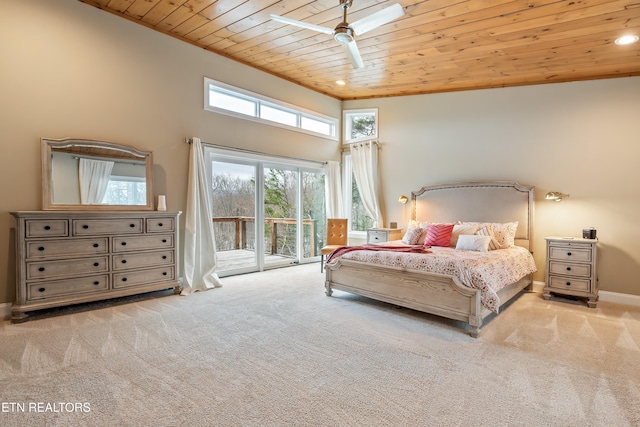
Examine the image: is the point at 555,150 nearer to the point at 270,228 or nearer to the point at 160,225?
the point at 270,228

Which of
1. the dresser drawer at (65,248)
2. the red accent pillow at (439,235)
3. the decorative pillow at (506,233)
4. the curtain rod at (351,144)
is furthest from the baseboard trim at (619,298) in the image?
the dresser drawer at (65,248)

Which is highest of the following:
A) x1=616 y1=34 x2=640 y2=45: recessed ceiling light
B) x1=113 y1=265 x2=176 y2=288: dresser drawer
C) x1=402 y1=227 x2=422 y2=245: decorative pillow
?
x1=616 y1=34 x2=640 y2=45: recessed ceiling light

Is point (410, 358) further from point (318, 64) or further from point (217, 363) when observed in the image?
point (318, 64)

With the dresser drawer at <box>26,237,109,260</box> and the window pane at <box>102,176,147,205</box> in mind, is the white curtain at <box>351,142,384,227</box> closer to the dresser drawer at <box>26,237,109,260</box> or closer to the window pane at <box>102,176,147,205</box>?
the window pane at <box>102,176,147,205</box>

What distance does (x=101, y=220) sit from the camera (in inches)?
147

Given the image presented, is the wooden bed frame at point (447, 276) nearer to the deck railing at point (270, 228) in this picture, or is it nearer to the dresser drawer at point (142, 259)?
the deck railing at point (270, 228)

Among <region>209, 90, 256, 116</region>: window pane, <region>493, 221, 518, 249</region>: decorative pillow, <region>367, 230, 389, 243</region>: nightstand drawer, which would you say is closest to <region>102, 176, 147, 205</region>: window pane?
<region>209, 90, 256, 116</region>: window pane

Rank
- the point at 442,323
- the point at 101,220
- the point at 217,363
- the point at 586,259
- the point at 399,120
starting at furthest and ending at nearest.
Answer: the point at 399,120
the point at 586,259
the point at 101,220
the point at 442,323
the point at 217,363

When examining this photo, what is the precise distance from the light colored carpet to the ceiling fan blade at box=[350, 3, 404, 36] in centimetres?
295

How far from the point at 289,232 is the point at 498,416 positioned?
16.0 feet

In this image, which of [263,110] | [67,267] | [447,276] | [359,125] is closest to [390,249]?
[447,276]

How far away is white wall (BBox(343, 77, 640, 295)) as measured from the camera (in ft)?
14.2

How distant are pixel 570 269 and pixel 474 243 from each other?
1.20m

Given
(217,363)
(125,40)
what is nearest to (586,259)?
(217,363)
